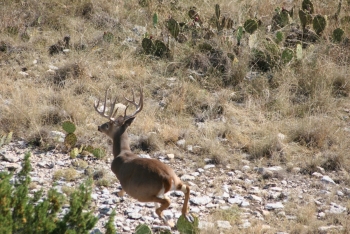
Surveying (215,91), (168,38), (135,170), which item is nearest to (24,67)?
(168,38)

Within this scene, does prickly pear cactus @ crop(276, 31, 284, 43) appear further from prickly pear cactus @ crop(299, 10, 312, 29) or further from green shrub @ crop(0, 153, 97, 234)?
green shrub @ crop(0, 153, 97, 234)

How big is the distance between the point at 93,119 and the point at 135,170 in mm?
2553

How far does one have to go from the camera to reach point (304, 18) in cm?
1005

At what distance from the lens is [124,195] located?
6453 millimetres

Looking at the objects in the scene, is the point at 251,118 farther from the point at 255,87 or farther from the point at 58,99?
the point at 58,99

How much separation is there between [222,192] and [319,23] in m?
4.50

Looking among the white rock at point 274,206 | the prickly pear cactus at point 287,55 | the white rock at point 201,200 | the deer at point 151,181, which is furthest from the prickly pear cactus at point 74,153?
the prickly pear cactus at point 287,55

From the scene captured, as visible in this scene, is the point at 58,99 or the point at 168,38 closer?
the point at 58,99

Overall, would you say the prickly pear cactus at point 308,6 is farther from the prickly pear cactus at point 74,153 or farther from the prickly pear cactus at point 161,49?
the prickly pear cactus at point 74,153

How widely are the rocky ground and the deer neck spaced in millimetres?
355

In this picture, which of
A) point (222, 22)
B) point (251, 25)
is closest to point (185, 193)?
point (251, 25)

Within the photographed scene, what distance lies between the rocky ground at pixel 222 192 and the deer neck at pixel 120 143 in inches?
14.0

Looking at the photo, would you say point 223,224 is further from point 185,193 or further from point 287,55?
point 287,55

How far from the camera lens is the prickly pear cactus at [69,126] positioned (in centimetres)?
738
